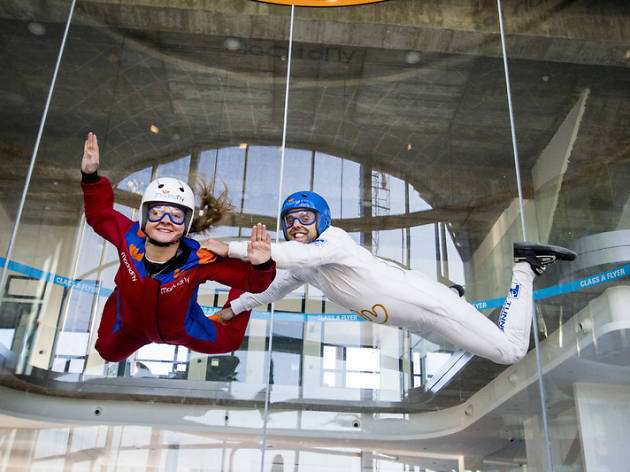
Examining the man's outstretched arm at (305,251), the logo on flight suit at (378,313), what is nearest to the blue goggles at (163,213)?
the man's outstretched arm at (305,251)

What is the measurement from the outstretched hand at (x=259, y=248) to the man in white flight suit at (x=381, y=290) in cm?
19

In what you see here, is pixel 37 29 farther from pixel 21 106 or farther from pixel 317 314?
pixel 317 314

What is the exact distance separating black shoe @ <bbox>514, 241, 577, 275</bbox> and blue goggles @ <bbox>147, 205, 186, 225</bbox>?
8.02ft

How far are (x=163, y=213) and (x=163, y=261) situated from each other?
295 mm

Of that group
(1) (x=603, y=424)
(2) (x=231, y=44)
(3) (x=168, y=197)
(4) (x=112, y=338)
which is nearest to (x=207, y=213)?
(3) (x=168, y=197)

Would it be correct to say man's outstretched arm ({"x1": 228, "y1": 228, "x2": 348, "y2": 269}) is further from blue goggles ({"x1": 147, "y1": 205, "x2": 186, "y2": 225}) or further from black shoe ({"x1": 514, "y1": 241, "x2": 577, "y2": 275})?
black shoe ({"x1": 514, "y1": 241, "x2": 577, "y2": 275})

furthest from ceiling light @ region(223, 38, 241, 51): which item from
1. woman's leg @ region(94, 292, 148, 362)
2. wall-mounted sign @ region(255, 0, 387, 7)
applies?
woman's leg @ region(94, 292, 148, 362)

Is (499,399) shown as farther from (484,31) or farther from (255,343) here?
(484,31)

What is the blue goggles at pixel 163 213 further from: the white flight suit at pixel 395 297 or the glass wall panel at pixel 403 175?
the glass wall panel at pixel 403 175

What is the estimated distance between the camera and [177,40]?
7559 mm

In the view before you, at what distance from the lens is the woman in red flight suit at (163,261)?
3.21 meters

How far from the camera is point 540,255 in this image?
3.92 m

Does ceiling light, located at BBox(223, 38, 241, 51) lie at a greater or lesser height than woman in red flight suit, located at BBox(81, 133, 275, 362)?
greater

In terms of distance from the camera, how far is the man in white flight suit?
3.42 meters
